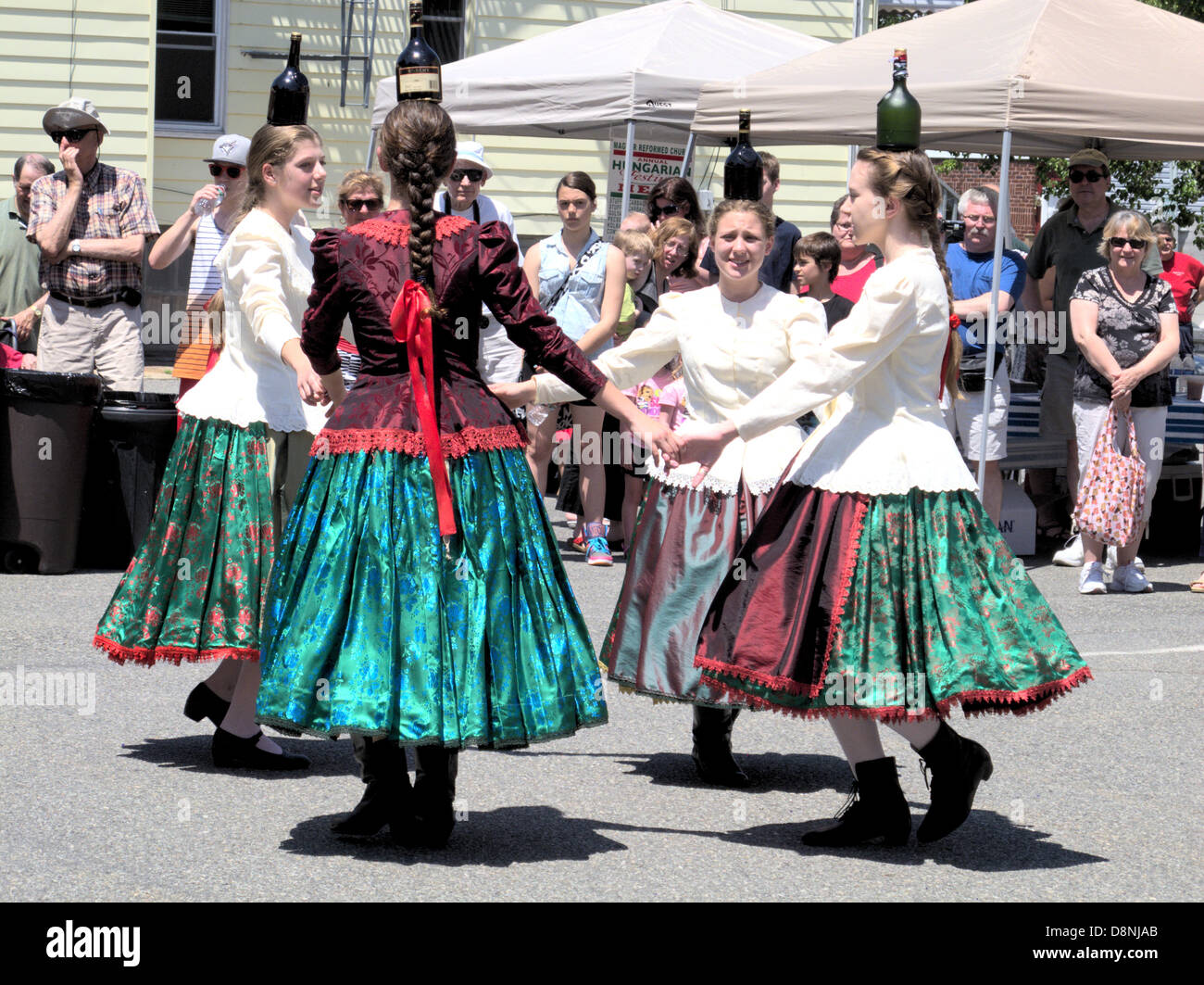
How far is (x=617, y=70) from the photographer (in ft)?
42.5

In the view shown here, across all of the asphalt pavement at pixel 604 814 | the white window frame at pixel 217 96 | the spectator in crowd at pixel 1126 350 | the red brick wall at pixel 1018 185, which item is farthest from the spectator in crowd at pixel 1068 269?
the red brick wall at pixel 1018 185

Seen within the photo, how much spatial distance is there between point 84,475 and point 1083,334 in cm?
524

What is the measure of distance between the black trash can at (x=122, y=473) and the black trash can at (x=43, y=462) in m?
0.12

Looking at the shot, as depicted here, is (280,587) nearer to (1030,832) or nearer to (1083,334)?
(1030,832)

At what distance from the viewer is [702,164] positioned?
772 inches

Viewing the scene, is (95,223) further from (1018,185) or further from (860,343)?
(1018,185)

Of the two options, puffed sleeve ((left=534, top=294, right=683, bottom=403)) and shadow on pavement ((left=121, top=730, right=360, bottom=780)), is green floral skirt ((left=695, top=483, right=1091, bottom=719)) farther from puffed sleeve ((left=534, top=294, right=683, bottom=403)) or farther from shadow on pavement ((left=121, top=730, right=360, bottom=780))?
shadow on pavement ((left=121, top=730, right=360, bottom=780))

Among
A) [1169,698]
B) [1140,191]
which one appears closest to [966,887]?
[1169,698]

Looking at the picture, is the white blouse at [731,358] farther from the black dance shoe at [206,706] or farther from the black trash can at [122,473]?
the black trash can at [122,473]

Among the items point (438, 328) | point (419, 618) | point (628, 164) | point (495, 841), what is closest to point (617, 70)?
point (628, 164)

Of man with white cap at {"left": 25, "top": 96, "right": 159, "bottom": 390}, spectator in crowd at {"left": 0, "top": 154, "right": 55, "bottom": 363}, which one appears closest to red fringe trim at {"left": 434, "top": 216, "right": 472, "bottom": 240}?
man with white cap at {"left": 25, "top": 96, "right": 159, "bottom": 390}

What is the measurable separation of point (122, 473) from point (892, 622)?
5678mm

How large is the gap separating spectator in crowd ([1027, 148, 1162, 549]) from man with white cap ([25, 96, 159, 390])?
5336 millimetres

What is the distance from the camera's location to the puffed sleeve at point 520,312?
4.85 m
